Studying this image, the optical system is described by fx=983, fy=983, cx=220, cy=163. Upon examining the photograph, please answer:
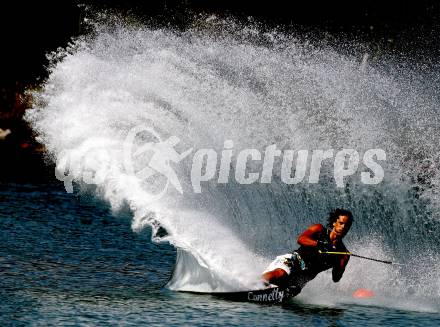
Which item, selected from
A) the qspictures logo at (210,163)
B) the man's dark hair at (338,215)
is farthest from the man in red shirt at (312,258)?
the qspictures logo at (210,163)

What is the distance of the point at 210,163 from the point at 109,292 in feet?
13.4

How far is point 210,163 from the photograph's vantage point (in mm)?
17656

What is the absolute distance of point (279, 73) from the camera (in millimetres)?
21266

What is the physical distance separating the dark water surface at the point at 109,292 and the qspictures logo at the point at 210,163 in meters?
0.98

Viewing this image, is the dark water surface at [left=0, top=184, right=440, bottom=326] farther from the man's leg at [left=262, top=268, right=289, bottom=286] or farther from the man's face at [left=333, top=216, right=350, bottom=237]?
the man's face at [left=333, top=216, right=350, bottom=237]

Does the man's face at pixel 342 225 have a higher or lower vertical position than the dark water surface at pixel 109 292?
higher

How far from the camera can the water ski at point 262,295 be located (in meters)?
13.9

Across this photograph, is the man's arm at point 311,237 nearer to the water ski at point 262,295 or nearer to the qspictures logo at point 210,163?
the water ski at point 262,295

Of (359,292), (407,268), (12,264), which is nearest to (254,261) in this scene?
(359,292)

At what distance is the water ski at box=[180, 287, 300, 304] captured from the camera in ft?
45.6

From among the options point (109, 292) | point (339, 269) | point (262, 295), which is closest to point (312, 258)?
point (339, 269)

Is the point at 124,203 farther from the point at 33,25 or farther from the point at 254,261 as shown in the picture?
the point at 33,25

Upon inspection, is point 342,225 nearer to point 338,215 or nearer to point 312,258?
point 338,215

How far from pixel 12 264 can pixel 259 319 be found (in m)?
5.23
